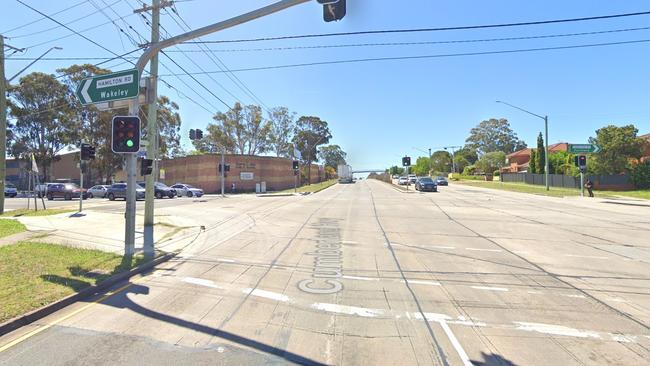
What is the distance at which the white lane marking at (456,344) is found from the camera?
3.97 m

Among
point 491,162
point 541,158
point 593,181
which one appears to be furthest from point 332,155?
point 593,181

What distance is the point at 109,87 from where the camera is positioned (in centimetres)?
964

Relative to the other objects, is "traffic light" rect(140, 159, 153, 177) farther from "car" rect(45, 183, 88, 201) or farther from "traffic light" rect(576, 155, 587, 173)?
"traffic light" rect(576, 155, 587, 173)

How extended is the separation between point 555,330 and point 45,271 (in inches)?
333

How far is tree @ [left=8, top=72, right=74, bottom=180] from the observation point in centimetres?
5022

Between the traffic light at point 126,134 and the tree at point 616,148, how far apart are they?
44.4 m

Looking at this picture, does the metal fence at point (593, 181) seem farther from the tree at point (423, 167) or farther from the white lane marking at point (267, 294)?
the tree at point (423, 167)

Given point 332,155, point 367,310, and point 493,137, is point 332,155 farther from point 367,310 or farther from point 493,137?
point 367,310

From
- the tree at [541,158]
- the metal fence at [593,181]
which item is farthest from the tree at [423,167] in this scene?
the metal fence at [593,181]

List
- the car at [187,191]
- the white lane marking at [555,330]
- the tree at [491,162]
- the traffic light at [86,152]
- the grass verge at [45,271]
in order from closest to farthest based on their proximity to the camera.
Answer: the white lane marking at [555,330]
the grass verge at [45,271]
the traffic light at [86,152]
the car at [187,191]
the tree at [491,162]

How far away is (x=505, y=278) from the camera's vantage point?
7.37m

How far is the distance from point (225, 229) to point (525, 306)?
1103 centimetres

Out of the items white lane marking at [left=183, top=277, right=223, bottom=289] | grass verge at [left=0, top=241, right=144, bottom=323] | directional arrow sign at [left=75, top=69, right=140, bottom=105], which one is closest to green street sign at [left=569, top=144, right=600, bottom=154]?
directional arrow sign at [left=75, top=69, right=140, bottom=105]

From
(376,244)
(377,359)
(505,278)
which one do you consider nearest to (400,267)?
(505,278)
